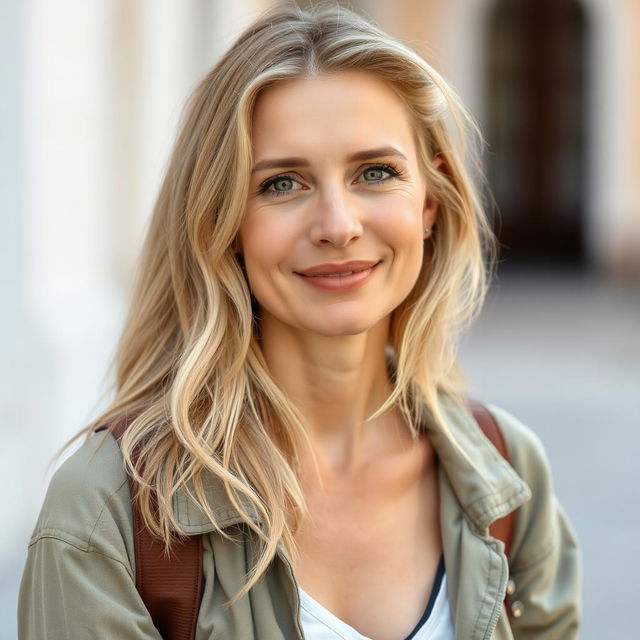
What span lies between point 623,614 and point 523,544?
8.40 ft

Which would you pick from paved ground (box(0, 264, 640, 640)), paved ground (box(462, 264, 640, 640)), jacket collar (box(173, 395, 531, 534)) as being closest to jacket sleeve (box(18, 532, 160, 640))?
jacket collar (box(173, 395, 531, 534))

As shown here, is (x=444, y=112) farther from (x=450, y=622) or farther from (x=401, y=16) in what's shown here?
(x=401, y=16)

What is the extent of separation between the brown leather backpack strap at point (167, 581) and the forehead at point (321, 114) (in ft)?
2.20

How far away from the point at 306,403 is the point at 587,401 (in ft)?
21.4

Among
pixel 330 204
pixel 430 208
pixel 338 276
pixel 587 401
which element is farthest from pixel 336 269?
pixel 587 401

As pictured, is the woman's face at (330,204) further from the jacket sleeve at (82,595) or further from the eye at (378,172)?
the jacket sleeve at (82,595)

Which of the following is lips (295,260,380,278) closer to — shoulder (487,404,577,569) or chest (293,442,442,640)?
chest (293,442,442,640)

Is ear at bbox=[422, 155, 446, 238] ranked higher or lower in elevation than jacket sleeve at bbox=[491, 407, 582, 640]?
higher

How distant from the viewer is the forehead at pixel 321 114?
2115 mm

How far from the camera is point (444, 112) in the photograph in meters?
2.39

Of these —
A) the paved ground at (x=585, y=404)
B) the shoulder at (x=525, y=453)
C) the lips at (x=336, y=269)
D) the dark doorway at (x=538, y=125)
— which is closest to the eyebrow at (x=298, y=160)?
the lips at (x=336, y=269)

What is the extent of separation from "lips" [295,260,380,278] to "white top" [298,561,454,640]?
576 mm

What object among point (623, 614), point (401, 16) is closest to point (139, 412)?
point (623, 614)

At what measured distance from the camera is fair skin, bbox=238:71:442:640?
2131 millimetres
